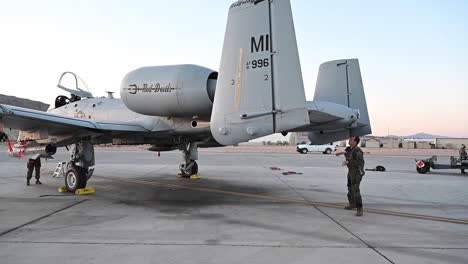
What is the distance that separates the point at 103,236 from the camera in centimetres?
520

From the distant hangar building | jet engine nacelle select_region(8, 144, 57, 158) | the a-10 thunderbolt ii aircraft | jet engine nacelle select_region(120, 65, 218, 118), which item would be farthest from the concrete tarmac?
the distant hangar building

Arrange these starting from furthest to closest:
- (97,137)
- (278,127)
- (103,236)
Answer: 1. (97,137)
2. (278,127)
3. (103,236)

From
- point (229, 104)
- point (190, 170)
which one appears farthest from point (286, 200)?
point (190, 170)

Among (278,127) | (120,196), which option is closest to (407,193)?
(278,127)

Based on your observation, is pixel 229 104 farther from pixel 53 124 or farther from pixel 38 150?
pixel 38 150

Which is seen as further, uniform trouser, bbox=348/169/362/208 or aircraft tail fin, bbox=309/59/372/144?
aircraft tail fin, bbox=309/59/372/144

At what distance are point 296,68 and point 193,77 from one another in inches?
103

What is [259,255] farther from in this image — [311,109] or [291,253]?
[311,109]

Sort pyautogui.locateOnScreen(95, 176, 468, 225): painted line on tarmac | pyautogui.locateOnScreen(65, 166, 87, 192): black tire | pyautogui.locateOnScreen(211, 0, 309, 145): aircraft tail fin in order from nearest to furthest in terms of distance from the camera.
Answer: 1. pyautogui.locateOnScreen(211, 0, 309, 145): aircraft tail fin
2. pyautogui.locateOnScreen(95, 176, 468, 225): painted line on tarmac
3. pyautogui.locateOnScreen(65, 166, 87, 192): black tire

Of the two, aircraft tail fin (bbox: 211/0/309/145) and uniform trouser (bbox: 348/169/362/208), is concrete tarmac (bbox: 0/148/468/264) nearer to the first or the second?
uniform trouser (bbox: 348/169/362/208)

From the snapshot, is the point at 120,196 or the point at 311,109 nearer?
the point at 311,109

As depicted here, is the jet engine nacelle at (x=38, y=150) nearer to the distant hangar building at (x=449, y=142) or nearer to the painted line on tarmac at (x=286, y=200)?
the painted line on tarmac at (x=286, y=200)

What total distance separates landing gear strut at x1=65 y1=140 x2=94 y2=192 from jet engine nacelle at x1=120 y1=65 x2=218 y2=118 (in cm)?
230

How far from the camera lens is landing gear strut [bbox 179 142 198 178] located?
42.5 feet
